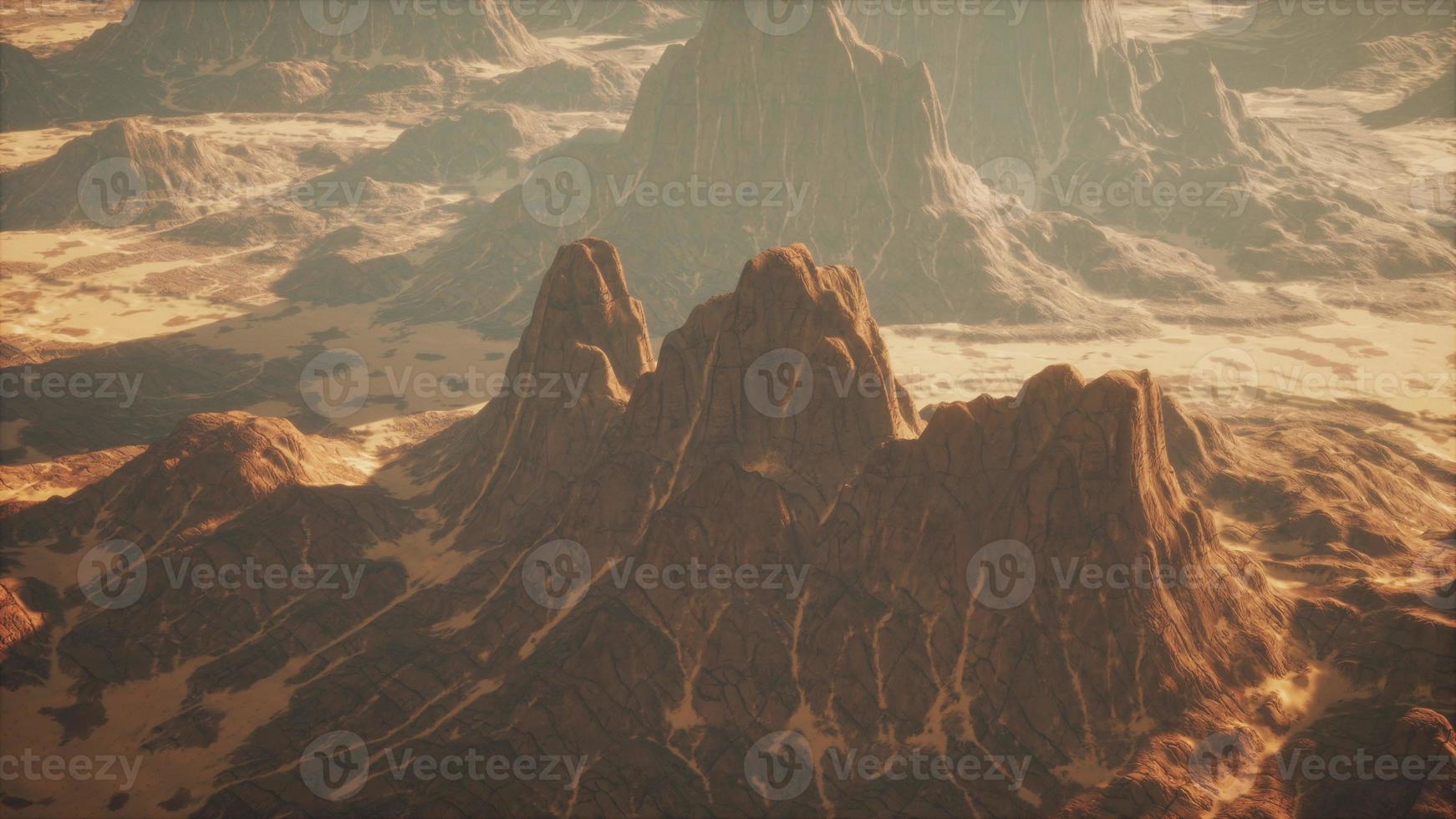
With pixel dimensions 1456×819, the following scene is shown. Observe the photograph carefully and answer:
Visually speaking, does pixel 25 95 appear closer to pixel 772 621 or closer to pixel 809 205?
pixel 809 205

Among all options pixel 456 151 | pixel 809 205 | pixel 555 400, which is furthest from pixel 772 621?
pixel 456 151

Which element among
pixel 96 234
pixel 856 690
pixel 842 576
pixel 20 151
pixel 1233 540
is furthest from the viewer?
pixel 20 151

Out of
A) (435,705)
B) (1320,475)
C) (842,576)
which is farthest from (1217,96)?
(435,705)

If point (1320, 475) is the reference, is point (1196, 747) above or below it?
below

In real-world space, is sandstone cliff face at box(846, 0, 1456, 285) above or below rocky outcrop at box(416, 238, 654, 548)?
above

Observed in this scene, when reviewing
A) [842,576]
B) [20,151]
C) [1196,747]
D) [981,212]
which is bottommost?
[1196,747]

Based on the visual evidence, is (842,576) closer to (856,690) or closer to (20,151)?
(856,690)

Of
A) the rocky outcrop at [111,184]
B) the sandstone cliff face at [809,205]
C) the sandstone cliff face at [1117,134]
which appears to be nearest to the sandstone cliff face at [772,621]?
the sandstone cliff face at [809,205]

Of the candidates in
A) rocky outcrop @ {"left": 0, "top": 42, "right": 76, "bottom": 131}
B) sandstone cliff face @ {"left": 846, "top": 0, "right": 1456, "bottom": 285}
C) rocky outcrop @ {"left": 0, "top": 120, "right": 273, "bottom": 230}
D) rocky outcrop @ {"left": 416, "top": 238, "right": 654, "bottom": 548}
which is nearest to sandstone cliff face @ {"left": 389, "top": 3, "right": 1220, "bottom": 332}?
sandstone cliff face @ {"left": 846, "top": 0, "right": 1456, "bottom": 285}

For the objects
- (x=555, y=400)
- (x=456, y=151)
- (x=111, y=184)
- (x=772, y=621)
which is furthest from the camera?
(x=456, y=151)

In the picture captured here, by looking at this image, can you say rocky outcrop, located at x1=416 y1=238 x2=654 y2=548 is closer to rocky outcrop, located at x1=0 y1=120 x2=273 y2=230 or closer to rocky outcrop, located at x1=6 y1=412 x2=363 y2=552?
rocky outcrop, located at x1=6 y1=412 x2=363 y2=552

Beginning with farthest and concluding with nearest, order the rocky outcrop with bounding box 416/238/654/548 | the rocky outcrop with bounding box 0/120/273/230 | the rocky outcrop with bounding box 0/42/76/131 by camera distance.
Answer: the rocky outcrop with bounding box 0/42/76/131
the rocky outcrop with bounding box 0/120/273/230
the rocky outcrop with bounding box 416/238/654/548
